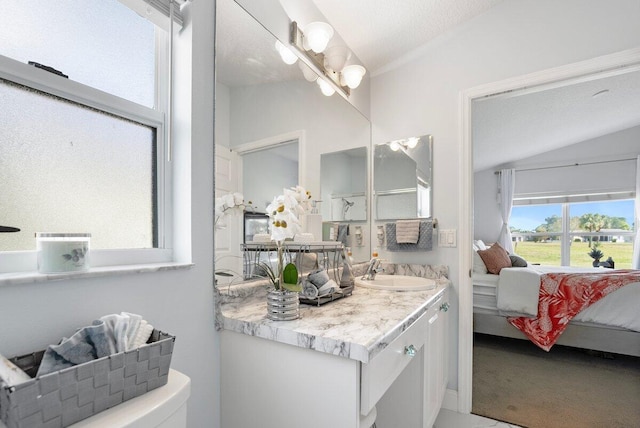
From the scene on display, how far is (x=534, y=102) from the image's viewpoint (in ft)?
10.8

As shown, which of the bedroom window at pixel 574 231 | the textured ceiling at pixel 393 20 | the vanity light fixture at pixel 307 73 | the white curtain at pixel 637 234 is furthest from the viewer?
the bedroom window at pixel 574 231

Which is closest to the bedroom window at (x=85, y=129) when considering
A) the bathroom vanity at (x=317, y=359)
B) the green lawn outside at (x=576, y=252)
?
the bathroom vanity at (x=317, y=359)

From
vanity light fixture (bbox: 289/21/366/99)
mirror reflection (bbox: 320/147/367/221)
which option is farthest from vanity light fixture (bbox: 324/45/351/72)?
mirror reflection (bbox: 320/147/367/221)

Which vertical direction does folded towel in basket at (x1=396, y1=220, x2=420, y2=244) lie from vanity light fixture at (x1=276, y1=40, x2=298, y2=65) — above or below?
below

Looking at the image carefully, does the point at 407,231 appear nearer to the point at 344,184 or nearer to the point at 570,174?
the point at 344,184

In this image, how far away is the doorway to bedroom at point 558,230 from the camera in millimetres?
2012

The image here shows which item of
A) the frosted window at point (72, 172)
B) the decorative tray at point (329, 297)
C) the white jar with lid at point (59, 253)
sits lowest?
the decorative tray at point (329, 297)

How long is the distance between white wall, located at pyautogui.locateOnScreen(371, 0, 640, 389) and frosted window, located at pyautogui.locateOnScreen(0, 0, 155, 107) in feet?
5.59

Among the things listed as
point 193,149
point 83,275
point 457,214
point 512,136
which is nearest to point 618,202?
point 512,136

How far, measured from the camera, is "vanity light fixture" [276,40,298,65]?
1.53 meters

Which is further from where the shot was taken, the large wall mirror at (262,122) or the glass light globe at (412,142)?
the glass light globe at (412,142)

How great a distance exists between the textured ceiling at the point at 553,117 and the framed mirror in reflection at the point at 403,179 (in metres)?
0.98

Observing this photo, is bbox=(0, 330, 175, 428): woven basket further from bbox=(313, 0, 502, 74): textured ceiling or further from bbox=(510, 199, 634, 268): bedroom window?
bbox=(510, 199, 634, 268): bedroom window

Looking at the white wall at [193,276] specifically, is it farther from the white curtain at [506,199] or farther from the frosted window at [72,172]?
the white curtain at [506,199]
